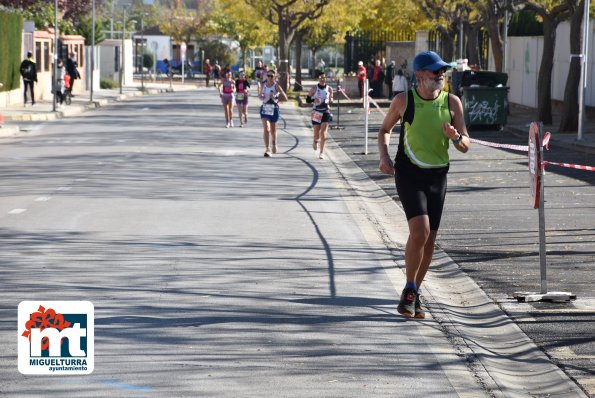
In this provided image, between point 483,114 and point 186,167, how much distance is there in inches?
619

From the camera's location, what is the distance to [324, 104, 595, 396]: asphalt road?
9.27 metres

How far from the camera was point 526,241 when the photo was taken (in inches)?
559

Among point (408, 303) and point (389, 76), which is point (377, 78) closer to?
point (389, 76)

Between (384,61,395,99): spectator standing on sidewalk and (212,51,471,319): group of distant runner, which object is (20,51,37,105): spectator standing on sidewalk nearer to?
(384,61,395,99): spectator standing on sidewalk

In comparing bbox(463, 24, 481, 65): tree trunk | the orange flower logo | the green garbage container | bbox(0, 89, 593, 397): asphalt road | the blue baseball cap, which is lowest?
bbox(0, 89, 593, 397): asphalt road

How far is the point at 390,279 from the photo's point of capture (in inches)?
456

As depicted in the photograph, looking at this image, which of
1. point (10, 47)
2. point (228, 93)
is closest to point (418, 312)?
point (228, 93)

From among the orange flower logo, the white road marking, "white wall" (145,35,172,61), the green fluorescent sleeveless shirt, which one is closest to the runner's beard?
the green fluorescent sleeveless shirt

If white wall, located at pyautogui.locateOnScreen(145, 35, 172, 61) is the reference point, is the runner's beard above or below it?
below

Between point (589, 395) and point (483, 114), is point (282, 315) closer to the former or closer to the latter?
point (589, 395)

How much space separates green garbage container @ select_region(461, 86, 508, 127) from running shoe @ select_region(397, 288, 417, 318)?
27388mm

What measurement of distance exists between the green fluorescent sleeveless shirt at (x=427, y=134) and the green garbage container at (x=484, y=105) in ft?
89.4

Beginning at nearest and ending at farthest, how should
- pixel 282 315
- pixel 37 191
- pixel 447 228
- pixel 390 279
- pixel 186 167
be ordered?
pixel 282 315
pixel 390 279
pixel 447 228
pixel 37 191
pixel 186 167

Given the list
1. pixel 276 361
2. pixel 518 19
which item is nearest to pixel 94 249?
pixel 276 361
